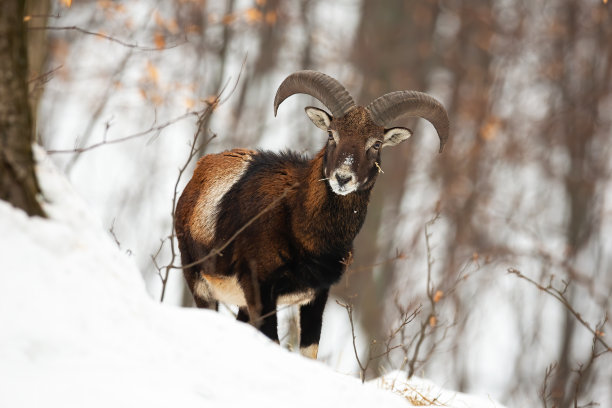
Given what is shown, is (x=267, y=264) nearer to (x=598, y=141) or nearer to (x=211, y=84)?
(x=211, y=84)

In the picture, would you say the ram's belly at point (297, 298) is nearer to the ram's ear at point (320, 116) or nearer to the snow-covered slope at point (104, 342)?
the ram's ear at point (320, 116)

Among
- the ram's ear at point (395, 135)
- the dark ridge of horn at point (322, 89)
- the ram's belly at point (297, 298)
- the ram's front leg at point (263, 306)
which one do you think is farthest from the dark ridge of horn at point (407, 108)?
the ram's front leg at point (263, 306)

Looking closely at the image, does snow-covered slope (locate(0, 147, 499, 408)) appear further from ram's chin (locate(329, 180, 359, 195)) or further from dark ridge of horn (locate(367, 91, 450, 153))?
dark ridge of horn (locate(367, 91, 450, 153))

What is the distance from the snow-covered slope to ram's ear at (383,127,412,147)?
10.3ft

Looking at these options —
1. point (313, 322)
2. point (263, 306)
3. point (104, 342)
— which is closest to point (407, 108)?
point (313, 322)

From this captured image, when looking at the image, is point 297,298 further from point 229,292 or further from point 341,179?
point 341,179

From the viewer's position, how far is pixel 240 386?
3.73 meters

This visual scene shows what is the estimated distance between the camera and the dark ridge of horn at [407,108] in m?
6.89

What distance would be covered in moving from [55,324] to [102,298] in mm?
336

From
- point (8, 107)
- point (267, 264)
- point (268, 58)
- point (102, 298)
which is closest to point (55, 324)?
point (102, 298)

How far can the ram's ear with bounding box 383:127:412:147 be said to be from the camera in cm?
694

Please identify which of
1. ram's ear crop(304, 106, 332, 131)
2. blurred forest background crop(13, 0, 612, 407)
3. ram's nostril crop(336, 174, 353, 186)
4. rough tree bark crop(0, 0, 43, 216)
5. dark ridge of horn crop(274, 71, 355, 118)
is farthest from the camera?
blurred forest background crop(13, 0, 612, 407)

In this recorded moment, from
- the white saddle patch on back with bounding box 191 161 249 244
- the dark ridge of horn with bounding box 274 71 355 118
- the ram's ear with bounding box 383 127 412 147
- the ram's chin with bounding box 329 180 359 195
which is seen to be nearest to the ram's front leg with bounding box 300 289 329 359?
the ram's chin with bounding box 329 180 359 195

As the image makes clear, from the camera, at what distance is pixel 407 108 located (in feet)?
23.1
